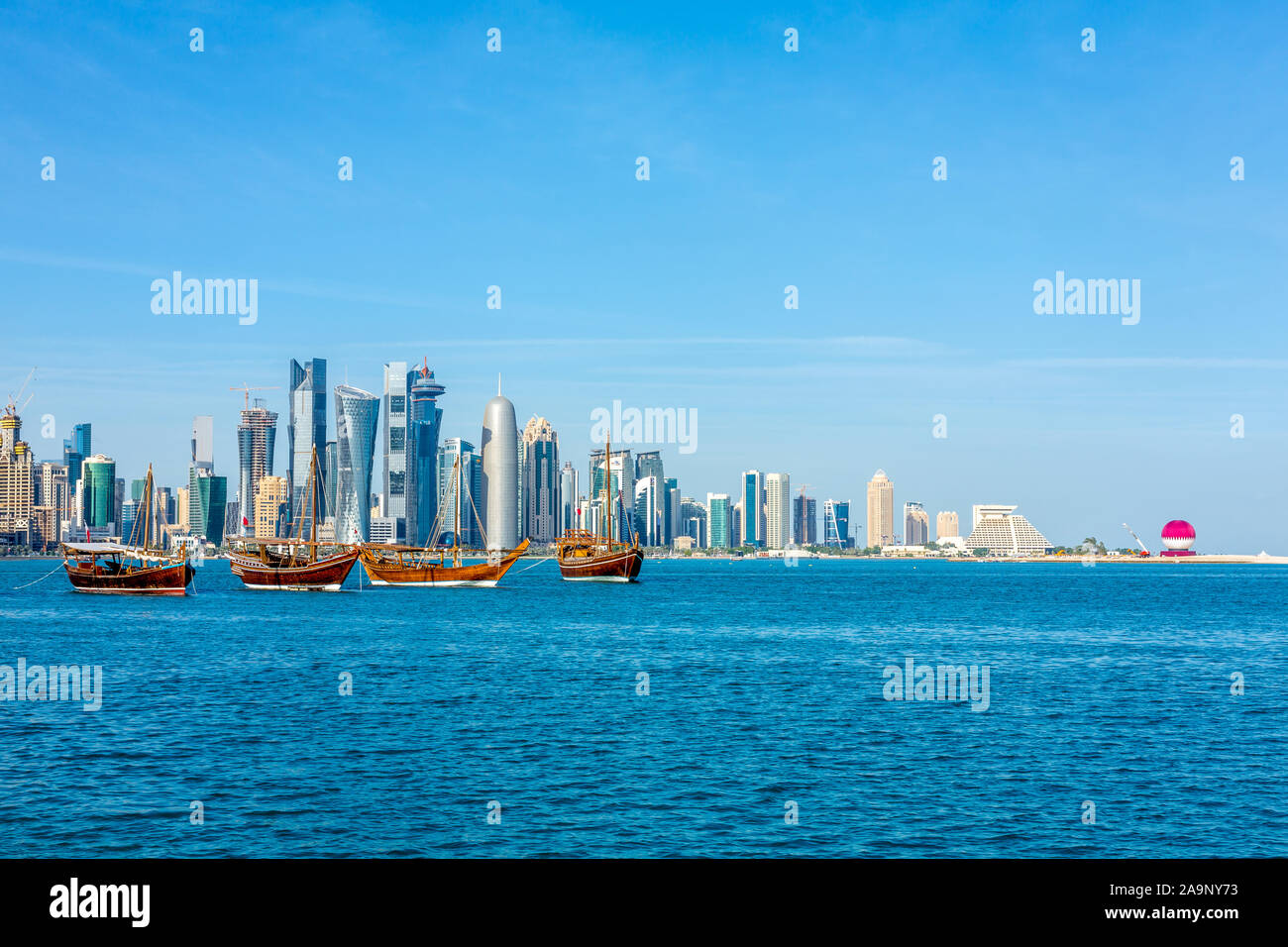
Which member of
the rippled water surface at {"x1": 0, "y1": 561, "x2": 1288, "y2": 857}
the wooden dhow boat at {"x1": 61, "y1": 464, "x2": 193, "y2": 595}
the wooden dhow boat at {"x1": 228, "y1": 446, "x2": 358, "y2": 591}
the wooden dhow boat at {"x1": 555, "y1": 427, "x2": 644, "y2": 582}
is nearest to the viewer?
the rippled water surface at {"x1": 0, "y1": 561, "x2": 1288, "y2": 857}

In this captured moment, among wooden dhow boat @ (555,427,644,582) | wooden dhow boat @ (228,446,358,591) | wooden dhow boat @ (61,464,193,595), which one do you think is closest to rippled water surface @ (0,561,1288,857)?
wooden dhow boat @ (61,464,193,595)

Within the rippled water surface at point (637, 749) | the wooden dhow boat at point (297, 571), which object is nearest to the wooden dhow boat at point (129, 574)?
the wooden dhow boat at point (297, 571)

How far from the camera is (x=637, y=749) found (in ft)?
109

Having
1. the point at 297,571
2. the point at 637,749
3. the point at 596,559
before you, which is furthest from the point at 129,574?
the point at 637,749

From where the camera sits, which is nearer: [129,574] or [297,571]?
[129,574]

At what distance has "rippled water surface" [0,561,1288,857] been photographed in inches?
927

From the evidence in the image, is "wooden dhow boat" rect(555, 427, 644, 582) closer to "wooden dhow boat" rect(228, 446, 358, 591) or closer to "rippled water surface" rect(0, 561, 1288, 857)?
"wooden dhow boat" rect(228, 446, 358, 591)

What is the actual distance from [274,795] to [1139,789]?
78.8 ft

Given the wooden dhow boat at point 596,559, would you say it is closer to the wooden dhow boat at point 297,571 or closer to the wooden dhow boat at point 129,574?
the wooden dhow boat at point 297,571

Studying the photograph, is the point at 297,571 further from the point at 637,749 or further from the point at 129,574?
the point at 637,749

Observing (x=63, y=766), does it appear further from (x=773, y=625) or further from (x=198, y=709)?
(x=773, y=625)

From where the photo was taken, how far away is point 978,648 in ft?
222

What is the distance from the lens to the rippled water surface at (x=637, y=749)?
23.5 meters
